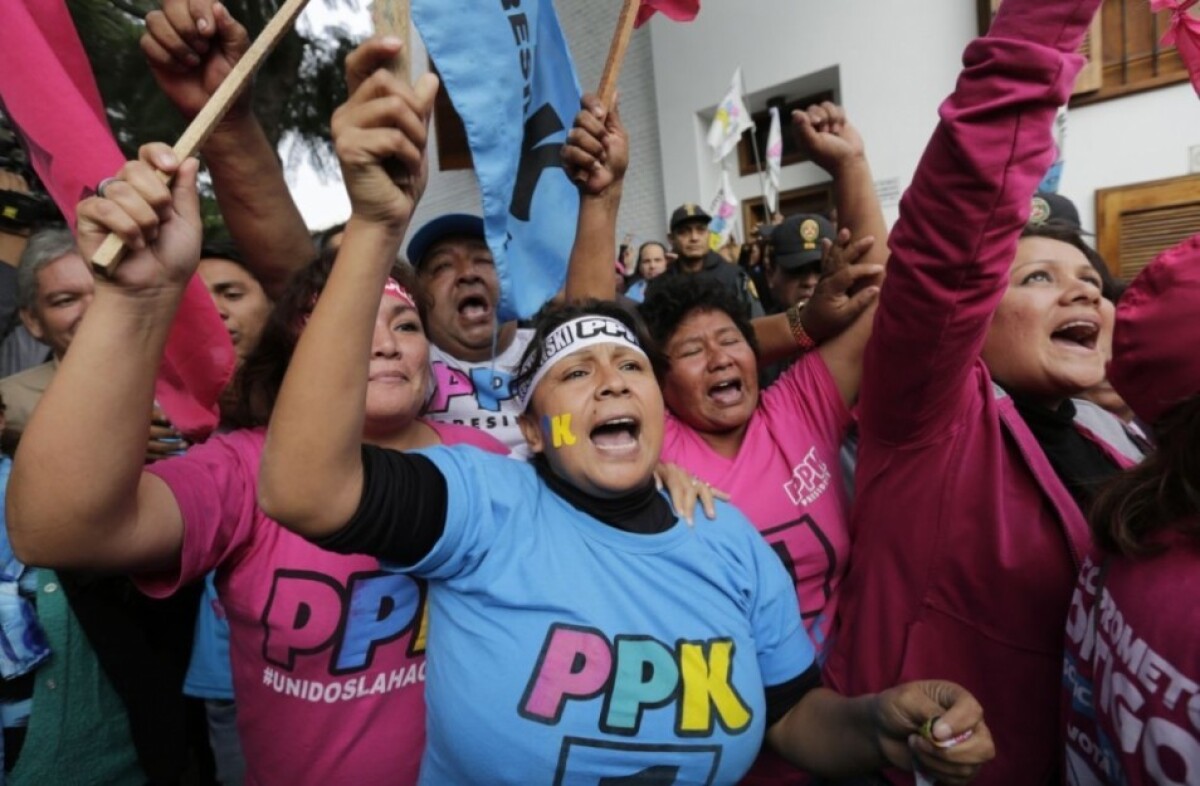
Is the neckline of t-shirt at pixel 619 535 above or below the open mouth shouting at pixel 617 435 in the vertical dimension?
below

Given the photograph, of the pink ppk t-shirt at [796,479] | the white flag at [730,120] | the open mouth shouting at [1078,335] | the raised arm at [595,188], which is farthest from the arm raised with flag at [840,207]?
the white flag at [730,120]

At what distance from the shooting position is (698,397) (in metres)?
1.96

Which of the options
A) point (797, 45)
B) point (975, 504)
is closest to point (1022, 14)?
point (975, 504)

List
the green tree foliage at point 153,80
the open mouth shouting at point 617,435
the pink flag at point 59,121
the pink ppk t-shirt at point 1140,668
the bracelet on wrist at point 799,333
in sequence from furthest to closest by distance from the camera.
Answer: the green tree foliage at point 153,80 → the bracelet on wrist at point 799,333 → the open mouth shouting at point 617,435 → the pink flag at point 59,121 → the pink ppk t-shirt at point 1140,668

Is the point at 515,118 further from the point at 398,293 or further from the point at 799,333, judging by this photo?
the point at 799,333

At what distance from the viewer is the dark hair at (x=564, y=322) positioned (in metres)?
1.58

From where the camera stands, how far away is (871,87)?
7461mm

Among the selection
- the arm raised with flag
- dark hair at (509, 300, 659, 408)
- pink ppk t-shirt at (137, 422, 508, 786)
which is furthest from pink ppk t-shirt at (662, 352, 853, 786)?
pink ppk t-shirt at (137, 422, 508, 786)

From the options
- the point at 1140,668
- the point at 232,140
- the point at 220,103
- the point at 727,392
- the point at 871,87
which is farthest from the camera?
the point at 871,87

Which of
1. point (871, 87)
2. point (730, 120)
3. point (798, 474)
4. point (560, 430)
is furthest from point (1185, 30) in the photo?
point (871, 87)

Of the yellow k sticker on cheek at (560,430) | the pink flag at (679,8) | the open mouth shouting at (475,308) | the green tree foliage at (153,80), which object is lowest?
the yellow k sticker on cheek at (560,430)

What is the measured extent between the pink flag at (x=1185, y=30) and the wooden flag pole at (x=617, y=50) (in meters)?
1.12

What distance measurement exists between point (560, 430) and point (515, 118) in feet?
2.34

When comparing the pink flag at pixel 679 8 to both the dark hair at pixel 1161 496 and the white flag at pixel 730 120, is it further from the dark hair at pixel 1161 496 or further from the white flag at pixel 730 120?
the white flag at pixel 730 120
